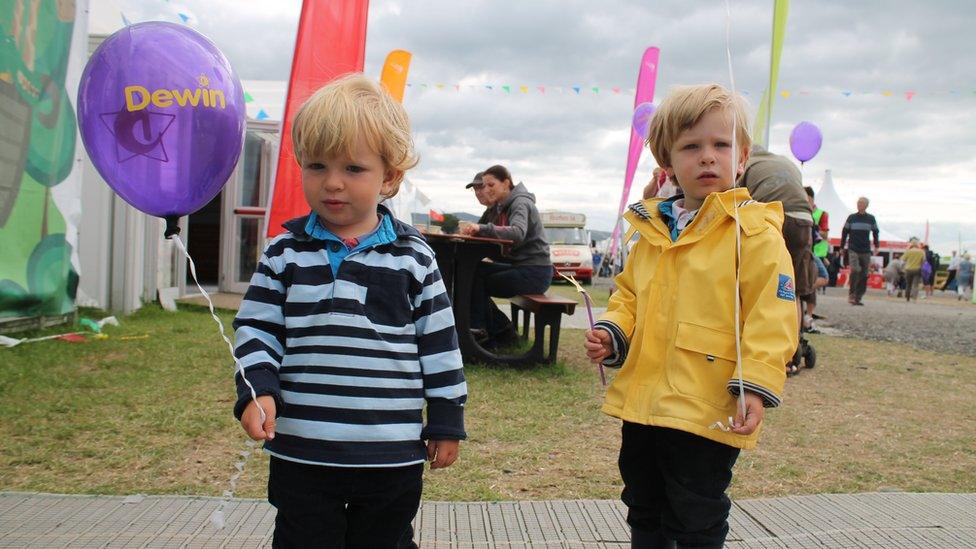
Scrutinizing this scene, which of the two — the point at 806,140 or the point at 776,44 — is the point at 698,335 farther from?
the point at 806,140

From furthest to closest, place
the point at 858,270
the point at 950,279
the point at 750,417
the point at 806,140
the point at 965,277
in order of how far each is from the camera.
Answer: the point at 950,279, the point at 965,277, the point at 858,270, the point at 806,140, the point at 750,417

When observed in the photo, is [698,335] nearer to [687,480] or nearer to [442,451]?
[687,480]

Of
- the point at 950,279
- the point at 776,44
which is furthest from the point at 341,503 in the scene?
the point at 950,279

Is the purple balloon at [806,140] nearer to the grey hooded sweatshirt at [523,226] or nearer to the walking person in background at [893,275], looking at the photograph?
the grey hooded sweatshirt at [523,226]

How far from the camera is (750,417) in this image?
5.96 ft

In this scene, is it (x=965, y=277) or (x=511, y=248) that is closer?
(x=511, y=248)

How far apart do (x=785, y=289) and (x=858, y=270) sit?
13608mm

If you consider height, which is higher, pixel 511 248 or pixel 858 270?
pixel 511 248

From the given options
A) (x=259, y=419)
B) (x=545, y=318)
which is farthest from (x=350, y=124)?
(x=545, y=318)

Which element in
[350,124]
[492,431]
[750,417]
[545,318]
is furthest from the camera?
[545,318]

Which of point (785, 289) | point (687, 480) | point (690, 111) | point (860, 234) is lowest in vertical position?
point (687, 480)

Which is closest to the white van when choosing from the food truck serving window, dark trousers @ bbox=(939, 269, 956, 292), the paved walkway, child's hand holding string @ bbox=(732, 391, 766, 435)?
the food truck serving window

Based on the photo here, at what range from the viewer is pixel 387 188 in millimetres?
1917

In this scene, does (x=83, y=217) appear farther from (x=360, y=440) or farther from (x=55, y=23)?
(x=360, y=440)
